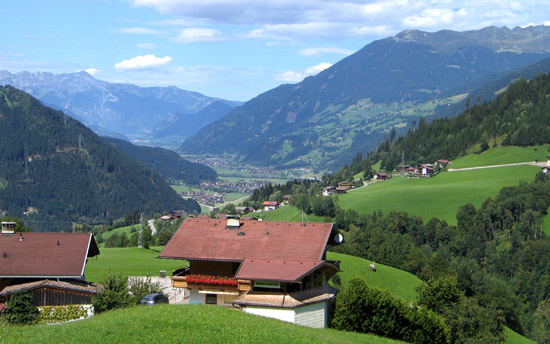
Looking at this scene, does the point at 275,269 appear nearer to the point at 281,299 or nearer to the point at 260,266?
the point at 260,266

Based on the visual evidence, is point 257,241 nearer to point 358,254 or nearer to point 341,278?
point 341,278

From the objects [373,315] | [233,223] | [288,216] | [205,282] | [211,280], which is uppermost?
[233,223]

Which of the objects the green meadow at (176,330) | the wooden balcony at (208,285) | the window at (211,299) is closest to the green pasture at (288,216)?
the wooden balcony at (208,285)

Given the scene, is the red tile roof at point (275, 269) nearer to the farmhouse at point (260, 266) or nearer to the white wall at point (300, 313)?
the farmhouse at point (260, 266)

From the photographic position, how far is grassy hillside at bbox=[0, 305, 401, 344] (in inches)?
1046

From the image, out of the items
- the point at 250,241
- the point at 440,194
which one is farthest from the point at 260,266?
the point at 440,194

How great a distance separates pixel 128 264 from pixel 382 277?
3529cm

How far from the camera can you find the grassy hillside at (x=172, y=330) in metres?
26.6

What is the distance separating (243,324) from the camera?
31.0 meters

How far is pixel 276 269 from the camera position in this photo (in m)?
39.1

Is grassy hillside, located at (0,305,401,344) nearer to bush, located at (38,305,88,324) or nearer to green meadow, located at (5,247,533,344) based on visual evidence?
green meadow, located at (5,247,533,344)

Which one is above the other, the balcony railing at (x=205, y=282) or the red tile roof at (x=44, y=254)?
the red tile roof at (x=44, y=254)

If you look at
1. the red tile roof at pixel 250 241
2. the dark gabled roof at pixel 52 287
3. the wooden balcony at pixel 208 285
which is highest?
the red tile roof at pixel 250 241

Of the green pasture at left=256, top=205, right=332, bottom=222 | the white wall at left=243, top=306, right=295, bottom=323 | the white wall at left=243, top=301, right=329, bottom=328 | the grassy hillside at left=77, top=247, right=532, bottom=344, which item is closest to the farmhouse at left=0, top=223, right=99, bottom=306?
the grassy hillside at left=77, top=247, right=532, bottom=344
